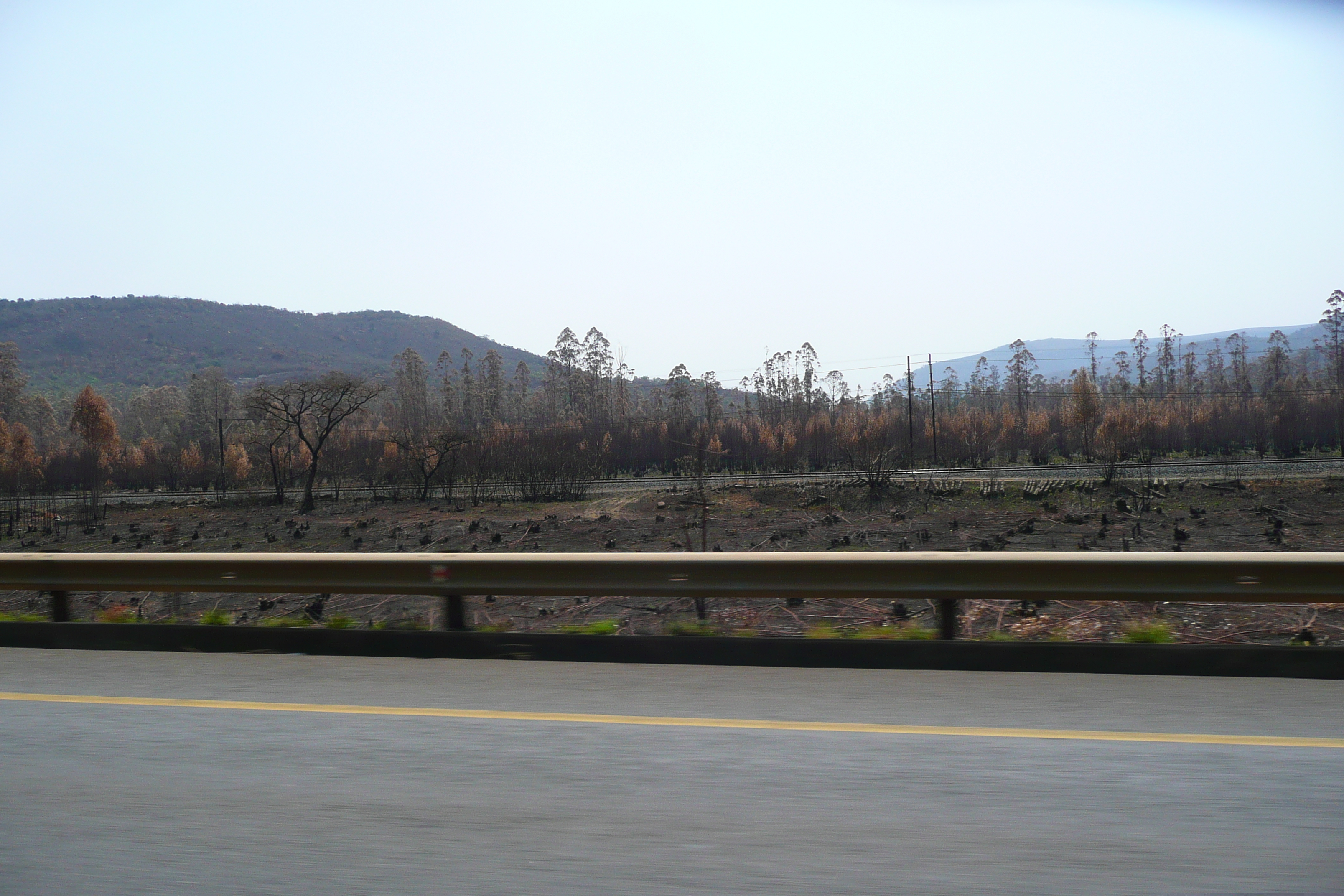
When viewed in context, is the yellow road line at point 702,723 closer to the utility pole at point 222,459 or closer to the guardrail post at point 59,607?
the guardrail post at point 59,607

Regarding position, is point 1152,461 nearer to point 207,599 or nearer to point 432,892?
point 207,599

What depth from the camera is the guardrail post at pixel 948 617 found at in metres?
7.03

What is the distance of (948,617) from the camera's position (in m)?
7.05

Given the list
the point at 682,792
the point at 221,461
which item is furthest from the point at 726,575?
the point at 221,461

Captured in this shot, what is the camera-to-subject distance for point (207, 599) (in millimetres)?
13836

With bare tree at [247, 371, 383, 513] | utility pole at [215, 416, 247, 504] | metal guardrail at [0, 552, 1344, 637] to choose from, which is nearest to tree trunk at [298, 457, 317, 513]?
bare tree at [247, 371, 383, 513]

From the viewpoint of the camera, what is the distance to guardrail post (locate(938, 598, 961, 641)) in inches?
277

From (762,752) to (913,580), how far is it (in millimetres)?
2747

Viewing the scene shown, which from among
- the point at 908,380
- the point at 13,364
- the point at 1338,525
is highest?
the point at 13,364

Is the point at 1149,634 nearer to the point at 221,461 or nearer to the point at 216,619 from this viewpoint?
the point at 216,619

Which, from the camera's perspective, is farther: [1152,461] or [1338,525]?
[1152,461]

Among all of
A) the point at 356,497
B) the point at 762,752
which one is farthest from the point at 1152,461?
the point at 762,752

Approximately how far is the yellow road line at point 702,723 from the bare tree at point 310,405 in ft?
87.2

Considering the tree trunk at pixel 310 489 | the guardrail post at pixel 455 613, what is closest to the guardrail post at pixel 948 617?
the guardrail post at pixel 455 613
